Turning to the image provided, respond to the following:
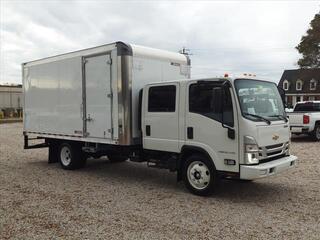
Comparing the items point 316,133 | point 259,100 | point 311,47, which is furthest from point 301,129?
point 311,47

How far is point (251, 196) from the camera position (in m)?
7.32

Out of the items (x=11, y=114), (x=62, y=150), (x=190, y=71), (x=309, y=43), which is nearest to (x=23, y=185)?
(x=62, y=150)

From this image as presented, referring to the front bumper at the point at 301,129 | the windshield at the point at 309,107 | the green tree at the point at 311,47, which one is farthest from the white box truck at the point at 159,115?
the green tree at the point at 311,47

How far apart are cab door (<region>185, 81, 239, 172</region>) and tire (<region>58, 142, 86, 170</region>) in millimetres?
4028

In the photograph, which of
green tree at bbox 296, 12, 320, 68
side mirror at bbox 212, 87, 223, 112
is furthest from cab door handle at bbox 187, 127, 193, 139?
green tree at bbox 296, 12, 320, 68

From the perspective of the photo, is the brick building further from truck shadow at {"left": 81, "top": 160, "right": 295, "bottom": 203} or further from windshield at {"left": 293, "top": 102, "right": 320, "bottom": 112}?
truck shadow at {"left": 81, "top": 160, "right": 295, "bottom": 203}

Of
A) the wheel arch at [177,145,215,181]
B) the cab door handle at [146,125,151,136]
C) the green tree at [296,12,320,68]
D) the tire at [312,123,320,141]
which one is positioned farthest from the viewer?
the green tree at [296,12,320,68]

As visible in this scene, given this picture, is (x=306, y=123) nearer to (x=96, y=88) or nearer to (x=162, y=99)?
(x=162, y=99)

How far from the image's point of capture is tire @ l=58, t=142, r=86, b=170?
1027 cm

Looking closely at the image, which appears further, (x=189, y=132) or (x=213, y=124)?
(x=189, y=132)

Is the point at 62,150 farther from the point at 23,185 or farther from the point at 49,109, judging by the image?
the point at 23,185

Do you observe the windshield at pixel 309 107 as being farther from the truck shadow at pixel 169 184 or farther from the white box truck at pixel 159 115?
the white box truck at pixel 159 115

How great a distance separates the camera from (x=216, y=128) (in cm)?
687

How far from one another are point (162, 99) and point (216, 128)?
4.85ft
